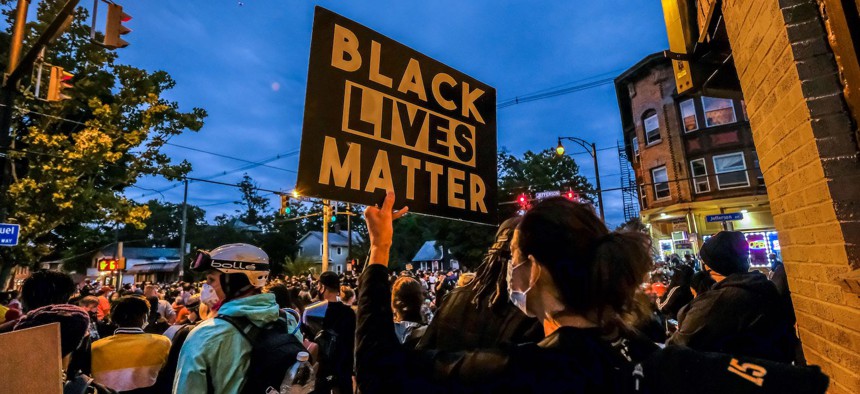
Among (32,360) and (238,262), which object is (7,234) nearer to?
(238,262)

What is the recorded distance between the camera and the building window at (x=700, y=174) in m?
22.5

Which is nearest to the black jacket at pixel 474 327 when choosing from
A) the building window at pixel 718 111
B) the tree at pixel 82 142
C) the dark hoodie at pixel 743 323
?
the dark hoodie at pixel 743 323

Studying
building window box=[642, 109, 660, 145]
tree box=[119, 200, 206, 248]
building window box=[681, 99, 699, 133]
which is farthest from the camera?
tree box=[119, 200, 206, 248]

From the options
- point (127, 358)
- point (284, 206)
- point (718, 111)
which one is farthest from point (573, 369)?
point (718, 111)

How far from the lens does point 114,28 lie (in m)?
6.75

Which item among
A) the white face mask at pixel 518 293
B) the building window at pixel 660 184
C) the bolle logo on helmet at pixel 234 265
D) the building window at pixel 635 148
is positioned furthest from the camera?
the building window at pixel 635 148

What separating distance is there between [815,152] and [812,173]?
0.36 feet

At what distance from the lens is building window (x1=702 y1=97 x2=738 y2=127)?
2206 cm

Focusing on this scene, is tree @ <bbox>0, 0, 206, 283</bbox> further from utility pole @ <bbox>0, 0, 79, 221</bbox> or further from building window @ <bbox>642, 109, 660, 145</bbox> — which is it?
building window @ <bbox>642, 109, 660, 145</bbox>

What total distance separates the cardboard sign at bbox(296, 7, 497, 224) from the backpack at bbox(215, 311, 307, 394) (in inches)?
49.1

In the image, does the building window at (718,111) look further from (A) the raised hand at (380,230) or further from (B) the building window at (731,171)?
(A) the raised hand at (380,230)

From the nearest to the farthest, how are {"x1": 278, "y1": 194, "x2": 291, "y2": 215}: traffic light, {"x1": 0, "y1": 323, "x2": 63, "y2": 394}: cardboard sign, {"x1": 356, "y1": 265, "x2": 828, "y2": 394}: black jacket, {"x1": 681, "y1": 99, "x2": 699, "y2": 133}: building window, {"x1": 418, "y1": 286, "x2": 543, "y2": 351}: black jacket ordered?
{"x1": 356, "y1": 265, "x2": 828, "y2": 394}: black jacket < {"x1": 0, "y1": 323, "x2": 63, "y2": 394}: cardboard sign < {"x1": 418, "y1": 286, "x2": 543, "y2": 351}: black jacket < {"x1": 278, "y1": 194, "x2": 291, "y2": 215}: traffic light < {"x1": 681, "y1": 99, "x2": 699, "y2": 133}: building window

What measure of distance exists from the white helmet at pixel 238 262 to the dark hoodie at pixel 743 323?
2846 mm

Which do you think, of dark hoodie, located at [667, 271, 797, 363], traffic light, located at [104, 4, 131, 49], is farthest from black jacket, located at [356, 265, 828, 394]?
traffic light, located at [104, 4, 131, 49]
